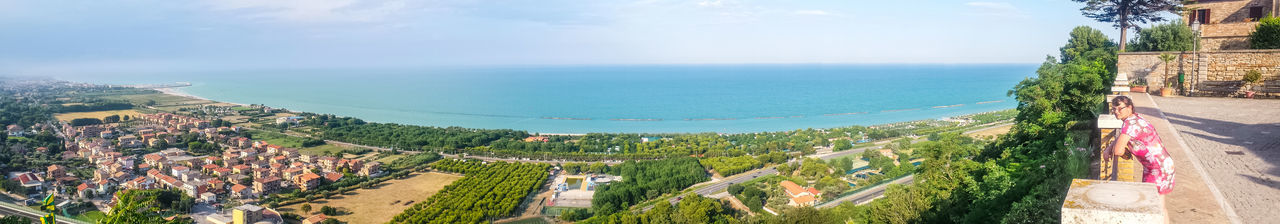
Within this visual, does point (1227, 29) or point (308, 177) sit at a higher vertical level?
point (1227, 29)

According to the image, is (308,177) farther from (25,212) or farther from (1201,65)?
(1201,65)

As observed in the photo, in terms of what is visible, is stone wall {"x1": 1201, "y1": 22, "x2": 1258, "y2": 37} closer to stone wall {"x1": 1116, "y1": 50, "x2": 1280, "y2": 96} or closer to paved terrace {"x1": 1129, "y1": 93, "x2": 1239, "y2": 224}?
stone wall {"x1": 1116, "y1": 50, "x2": 1280, "y2": 96}

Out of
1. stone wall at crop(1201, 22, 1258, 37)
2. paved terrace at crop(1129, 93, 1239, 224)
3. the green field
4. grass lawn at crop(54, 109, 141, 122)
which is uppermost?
stone wall at crop(1201, 22, 1258, 37)

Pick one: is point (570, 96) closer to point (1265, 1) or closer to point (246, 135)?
point (246, 135)

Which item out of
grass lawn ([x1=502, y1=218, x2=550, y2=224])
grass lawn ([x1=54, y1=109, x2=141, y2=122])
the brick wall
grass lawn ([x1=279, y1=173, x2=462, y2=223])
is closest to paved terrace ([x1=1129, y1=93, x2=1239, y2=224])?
the brick wall

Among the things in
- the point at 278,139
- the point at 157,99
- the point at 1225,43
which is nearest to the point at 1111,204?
the point at 1225,43

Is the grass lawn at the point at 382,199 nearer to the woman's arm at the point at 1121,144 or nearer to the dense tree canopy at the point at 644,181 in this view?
the dense tree canopy at the point at 644,181
